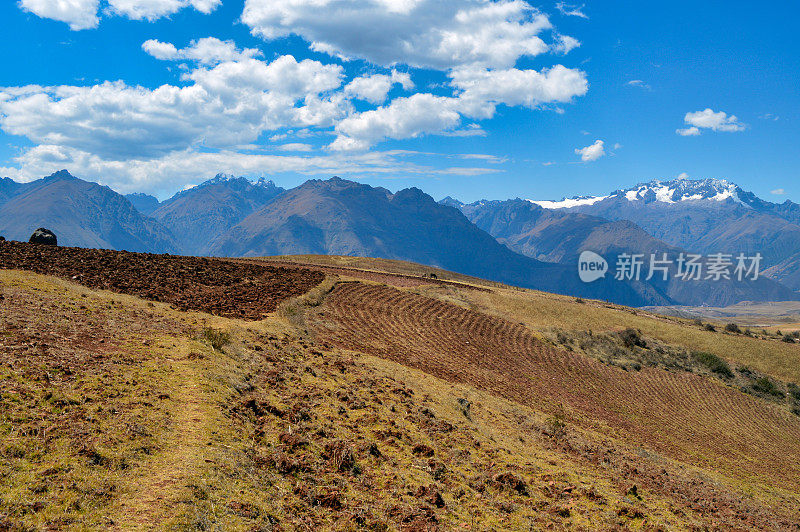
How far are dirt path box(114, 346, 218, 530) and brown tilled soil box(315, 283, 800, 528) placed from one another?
14.5 meters

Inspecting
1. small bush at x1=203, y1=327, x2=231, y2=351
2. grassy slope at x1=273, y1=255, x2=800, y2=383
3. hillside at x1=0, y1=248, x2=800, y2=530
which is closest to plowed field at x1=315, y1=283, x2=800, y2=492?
hillside at x1=0, y1=248, x2=800, y2=530

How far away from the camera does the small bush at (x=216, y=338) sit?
64.4 feet

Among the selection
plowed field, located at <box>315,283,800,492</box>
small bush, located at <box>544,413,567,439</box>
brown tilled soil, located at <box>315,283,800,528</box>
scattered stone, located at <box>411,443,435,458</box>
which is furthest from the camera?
plowed field, located at <box>315,283,800,492</box>

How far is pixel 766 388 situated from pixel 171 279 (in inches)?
2321

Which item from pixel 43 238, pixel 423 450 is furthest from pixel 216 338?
pixel 43 238

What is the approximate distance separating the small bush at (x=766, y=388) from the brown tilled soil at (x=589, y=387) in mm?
3143

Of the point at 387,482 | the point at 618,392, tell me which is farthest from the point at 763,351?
the point at 387,482

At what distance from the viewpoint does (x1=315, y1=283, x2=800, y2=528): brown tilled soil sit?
2669cm

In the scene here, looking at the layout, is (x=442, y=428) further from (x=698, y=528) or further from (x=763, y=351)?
(x=763, y=351)

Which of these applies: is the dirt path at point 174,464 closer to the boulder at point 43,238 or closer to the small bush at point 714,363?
the boulder at point 43,238

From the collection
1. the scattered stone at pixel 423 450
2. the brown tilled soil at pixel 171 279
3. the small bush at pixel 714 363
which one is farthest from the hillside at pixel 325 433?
the small bush at pixel 714 363

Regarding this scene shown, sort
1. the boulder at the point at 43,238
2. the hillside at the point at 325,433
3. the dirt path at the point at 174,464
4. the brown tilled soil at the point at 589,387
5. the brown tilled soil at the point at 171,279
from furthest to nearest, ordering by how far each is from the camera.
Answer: the boulder at the point at 43,238, the brown tilled soil at the point at 171,279, the brown tilled soil at the point at 589,387, the hillside at the point at 325,433, the dirt path at the point at 174,464

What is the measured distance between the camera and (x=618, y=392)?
35.8 metres

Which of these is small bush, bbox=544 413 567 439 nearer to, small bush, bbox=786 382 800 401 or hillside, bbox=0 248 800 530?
hillside, bbox=0 248 800 530
